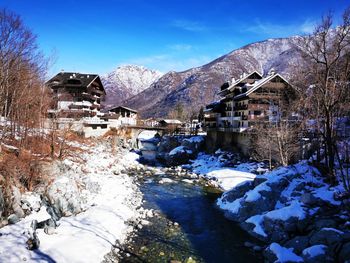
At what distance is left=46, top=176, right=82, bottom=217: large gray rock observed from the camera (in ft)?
60.3

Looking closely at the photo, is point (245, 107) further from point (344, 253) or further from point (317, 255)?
Result: point (344, 253)

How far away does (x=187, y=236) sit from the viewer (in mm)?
18453

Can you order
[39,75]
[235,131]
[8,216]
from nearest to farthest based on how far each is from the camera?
1. [8,216]
2. [39,75]
3. [235,131]

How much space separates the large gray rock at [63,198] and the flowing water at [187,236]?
15.0 ft

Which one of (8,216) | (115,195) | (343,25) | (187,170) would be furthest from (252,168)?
(8,216)

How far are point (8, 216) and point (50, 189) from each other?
3.45 meters

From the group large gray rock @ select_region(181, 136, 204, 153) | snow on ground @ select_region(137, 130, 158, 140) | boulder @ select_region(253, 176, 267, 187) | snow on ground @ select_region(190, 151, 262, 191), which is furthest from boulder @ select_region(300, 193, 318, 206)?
snow on ground @ select_region(137, 130, 158, 140)

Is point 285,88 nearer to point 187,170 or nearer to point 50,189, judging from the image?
point 187,170

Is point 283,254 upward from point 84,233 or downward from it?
downward

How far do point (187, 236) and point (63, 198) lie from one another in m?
8.29

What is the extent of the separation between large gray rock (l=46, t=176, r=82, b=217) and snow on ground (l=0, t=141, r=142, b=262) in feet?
1.77

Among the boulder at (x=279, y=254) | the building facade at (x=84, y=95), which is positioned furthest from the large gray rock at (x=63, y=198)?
the building facade at (x=84, y=95)

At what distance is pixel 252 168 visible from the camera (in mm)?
38156

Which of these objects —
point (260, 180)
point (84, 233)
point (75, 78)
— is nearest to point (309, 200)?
point (260, 180)
